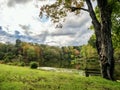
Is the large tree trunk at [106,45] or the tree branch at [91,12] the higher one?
the tree branch at [91,12]

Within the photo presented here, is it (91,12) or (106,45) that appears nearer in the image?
(106,45)

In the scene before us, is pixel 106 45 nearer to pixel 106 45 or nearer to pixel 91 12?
pixel 106 45

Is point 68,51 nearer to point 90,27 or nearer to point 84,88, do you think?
point 90,27

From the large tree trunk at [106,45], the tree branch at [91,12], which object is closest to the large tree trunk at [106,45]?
the large tree trunk at [106,45]

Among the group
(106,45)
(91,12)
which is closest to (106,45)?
(106,45)

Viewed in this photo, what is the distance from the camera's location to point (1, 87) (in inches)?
423

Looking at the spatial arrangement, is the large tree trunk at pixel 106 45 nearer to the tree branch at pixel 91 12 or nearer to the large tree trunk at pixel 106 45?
the large tree trunk at pixel 106 45

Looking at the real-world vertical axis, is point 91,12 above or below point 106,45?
above

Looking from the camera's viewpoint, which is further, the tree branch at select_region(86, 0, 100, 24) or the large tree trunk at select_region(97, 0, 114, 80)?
the tree branch at select_region(86, 0, 100, 24)

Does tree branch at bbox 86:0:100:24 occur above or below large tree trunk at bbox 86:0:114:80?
above

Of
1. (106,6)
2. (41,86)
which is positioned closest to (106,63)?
(106,6)

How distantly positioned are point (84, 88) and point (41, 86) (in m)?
2.47

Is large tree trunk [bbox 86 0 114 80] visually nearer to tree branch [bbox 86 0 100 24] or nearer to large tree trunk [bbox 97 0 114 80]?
large tree trunk [bbox 97 0 114 80]

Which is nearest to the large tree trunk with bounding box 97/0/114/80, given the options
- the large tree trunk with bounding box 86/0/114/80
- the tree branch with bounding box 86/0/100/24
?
the large tree trunk with bounding box 86/0/114/80
